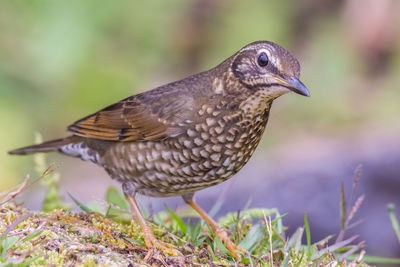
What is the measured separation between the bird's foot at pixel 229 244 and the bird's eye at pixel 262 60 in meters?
1.16

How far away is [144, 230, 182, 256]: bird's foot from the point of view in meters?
3.94

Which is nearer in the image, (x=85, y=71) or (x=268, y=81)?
(x=268, y=81)

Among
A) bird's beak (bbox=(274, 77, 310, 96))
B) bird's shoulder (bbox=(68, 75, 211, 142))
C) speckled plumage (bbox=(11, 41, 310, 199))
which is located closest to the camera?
bird's beak (bbox=(274, 77, 310, 96))

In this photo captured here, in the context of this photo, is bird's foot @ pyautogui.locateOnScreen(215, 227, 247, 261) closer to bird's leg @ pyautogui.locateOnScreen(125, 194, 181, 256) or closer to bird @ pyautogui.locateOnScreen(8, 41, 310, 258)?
bird @ pyautogui.locateOnScreen(8, 41, 310, 258)

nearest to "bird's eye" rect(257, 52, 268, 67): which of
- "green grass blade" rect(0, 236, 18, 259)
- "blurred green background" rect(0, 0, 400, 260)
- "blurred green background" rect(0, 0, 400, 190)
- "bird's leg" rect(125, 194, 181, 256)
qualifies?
"bird's leg" rect(125, 194, 181, 256)

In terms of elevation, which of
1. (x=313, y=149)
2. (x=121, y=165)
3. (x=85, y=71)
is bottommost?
(x=313, y=149)

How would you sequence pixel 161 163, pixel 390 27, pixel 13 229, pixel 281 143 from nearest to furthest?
pixel 13 229
pixel 161 163
pixel 281 143
pixel 390 27

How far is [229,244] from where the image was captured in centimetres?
423

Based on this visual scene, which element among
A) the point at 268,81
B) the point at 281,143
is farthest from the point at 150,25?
the point at 268,81

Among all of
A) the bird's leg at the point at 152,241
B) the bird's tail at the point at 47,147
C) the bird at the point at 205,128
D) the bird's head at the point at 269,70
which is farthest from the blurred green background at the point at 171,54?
the bird's head at the point at 269,70

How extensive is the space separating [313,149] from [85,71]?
342 cm

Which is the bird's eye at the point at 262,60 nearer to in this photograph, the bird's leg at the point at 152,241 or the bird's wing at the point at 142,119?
the bird's wing at the point at 142,119

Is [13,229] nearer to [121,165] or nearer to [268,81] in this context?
[121,165]

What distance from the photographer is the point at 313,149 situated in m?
8.85
